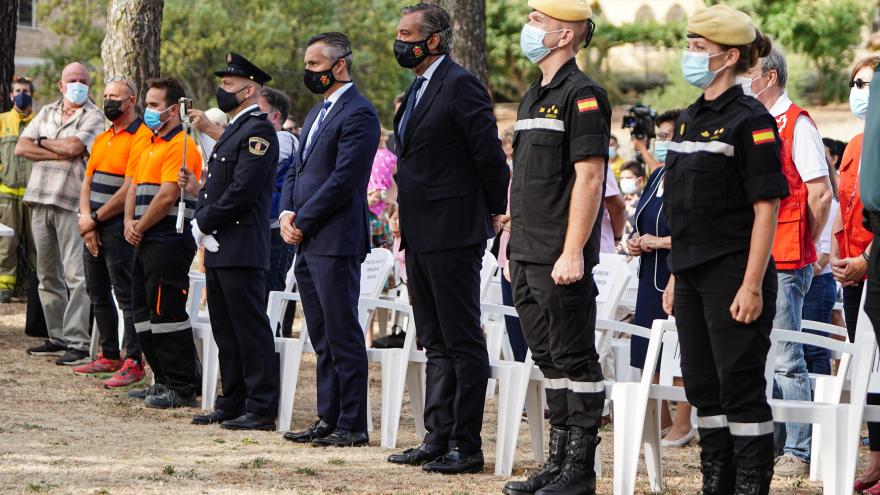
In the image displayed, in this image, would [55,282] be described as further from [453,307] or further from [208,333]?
[453,307]

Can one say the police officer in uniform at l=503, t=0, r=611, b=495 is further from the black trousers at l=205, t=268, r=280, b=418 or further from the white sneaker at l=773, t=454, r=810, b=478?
the black trousers at l=205, t=268, r=280, b=418

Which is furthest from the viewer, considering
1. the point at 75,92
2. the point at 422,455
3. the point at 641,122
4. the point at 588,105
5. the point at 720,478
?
the point at 641,122

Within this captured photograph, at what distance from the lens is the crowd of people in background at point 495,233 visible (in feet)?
16.0

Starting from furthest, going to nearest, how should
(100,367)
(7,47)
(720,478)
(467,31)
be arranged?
(467,31)
(7,47)
(100,367)
(720,478)

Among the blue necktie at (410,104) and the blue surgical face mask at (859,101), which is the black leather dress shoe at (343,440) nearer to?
the blue necktie at (410,104)

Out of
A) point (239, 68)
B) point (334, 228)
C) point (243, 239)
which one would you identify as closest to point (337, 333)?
point (334, 228)

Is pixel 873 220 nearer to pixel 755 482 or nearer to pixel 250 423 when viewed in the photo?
pixel 755 482

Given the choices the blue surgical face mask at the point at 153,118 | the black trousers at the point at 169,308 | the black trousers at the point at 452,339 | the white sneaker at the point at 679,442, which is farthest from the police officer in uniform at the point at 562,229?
the blue surgical face mask at the point at 153,118

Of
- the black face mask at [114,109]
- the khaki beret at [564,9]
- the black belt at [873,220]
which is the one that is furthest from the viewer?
the black face mask at [114,109]

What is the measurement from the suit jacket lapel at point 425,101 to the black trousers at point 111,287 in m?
3.13

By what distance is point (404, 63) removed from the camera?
20.4 ft

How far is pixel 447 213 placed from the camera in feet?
19.7

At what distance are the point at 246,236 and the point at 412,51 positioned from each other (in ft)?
5.52

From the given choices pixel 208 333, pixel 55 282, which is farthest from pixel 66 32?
pixel 208 333
